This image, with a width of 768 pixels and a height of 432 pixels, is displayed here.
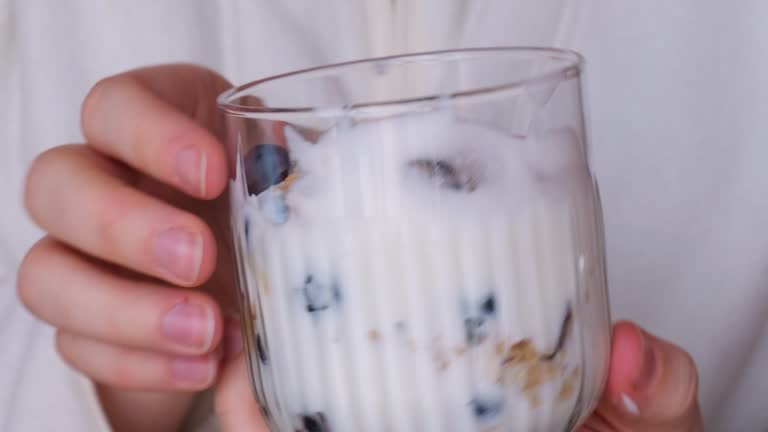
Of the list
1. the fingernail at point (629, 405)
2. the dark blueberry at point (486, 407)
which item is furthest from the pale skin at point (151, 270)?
the dark blueberry at point (486, 407)

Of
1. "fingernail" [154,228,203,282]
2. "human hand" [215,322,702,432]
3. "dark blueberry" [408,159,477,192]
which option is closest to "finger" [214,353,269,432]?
"human hand" [215,322,702,432]

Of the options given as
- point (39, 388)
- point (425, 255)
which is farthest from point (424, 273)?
point (39, 388)

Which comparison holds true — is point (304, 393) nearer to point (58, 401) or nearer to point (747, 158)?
point (58, 401)

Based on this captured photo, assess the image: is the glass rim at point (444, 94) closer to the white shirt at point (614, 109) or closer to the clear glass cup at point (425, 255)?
the clear glass cup at point (425, 255)

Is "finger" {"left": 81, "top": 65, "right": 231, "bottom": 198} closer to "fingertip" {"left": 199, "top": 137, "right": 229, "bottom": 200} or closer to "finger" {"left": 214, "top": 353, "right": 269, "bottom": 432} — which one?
"fingertip" {"left": 199, "top": 137, "right": 229, "bottom": 200}

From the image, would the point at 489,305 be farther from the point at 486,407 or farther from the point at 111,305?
the point at 111,305

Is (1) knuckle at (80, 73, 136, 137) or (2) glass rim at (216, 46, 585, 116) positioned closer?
(2) glass rim at (216, 46, 585, 116)

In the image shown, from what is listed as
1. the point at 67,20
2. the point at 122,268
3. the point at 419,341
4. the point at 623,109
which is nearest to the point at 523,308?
the point at 419,341
